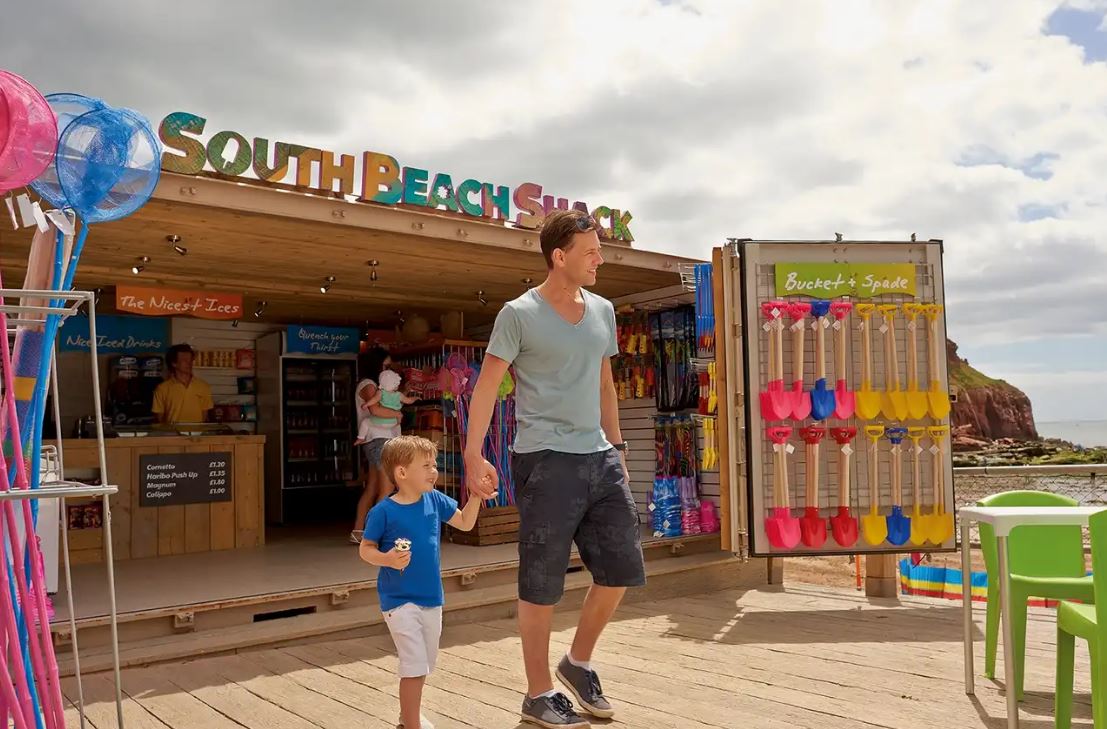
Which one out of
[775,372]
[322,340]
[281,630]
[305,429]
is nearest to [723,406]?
[775,372]

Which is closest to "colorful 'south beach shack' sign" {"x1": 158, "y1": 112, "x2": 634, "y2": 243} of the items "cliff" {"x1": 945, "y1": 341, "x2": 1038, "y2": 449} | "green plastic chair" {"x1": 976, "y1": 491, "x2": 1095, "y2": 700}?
"green plastic chair" {"x1": 976, "y1": 491, "x2": 1095, "y2": 700}

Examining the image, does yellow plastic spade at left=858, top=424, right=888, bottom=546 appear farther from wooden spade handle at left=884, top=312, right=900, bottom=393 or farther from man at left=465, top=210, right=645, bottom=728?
man at left=465, top=210, right=645, bottom=728

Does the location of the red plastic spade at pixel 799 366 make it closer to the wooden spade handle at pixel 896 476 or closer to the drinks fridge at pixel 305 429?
the wooden spade handle at pixel 896 476

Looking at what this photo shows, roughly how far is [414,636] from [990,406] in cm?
10758

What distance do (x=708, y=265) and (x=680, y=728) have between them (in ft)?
12.9

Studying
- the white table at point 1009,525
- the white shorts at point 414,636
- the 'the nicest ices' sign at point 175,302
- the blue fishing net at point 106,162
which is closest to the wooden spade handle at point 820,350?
the white table at point 1009,525

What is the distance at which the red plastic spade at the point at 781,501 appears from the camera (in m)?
5.66

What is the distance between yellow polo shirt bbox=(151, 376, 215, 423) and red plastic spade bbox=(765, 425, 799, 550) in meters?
5.65

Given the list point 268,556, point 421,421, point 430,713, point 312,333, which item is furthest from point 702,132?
point 430,713

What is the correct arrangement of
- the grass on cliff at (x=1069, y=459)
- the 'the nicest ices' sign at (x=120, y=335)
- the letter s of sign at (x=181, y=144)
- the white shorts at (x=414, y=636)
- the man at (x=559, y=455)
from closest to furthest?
the white shorts at (x=414, y=636) → the man at (x=559, y=455) → the letter s of sign at (x=181, y=144) → the 'the nicest ices' sign at (x=120, y=335) → the grass on cliff at (x=1069, y=459)

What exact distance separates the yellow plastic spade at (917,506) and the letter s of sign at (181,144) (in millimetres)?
4548

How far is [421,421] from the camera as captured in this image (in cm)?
796

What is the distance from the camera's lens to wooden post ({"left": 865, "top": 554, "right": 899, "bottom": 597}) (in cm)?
608

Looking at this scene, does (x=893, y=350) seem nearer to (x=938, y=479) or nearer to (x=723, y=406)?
(x=938, y=479)
